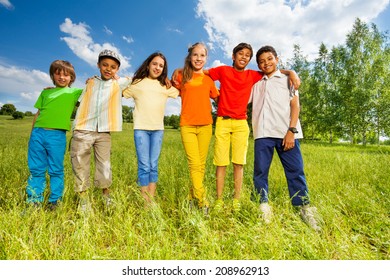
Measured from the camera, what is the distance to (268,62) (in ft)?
11.9

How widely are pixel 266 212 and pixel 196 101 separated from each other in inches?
71.5

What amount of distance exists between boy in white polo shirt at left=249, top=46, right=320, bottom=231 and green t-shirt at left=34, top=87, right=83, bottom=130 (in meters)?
2.83

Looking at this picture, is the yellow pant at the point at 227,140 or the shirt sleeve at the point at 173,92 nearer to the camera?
the yellow pant at the point at 227,140

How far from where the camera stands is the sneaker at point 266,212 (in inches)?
119

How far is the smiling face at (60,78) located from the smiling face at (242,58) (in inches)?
103

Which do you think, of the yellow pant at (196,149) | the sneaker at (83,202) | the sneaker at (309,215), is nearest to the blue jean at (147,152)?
the yellow pant at (196,149)

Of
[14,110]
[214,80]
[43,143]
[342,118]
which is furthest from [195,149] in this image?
[14,110]

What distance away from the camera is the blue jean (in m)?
3.67

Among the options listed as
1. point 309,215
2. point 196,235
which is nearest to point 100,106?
point 196,235

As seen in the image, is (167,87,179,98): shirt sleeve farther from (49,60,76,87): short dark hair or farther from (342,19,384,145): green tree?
(342,19,384,145): green tree

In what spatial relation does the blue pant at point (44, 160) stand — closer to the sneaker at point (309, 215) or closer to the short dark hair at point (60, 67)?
the short dark hair at point (60, 67)

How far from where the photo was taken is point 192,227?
9.73 ft

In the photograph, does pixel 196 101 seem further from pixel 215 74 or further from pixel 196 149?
pixel 196 149
